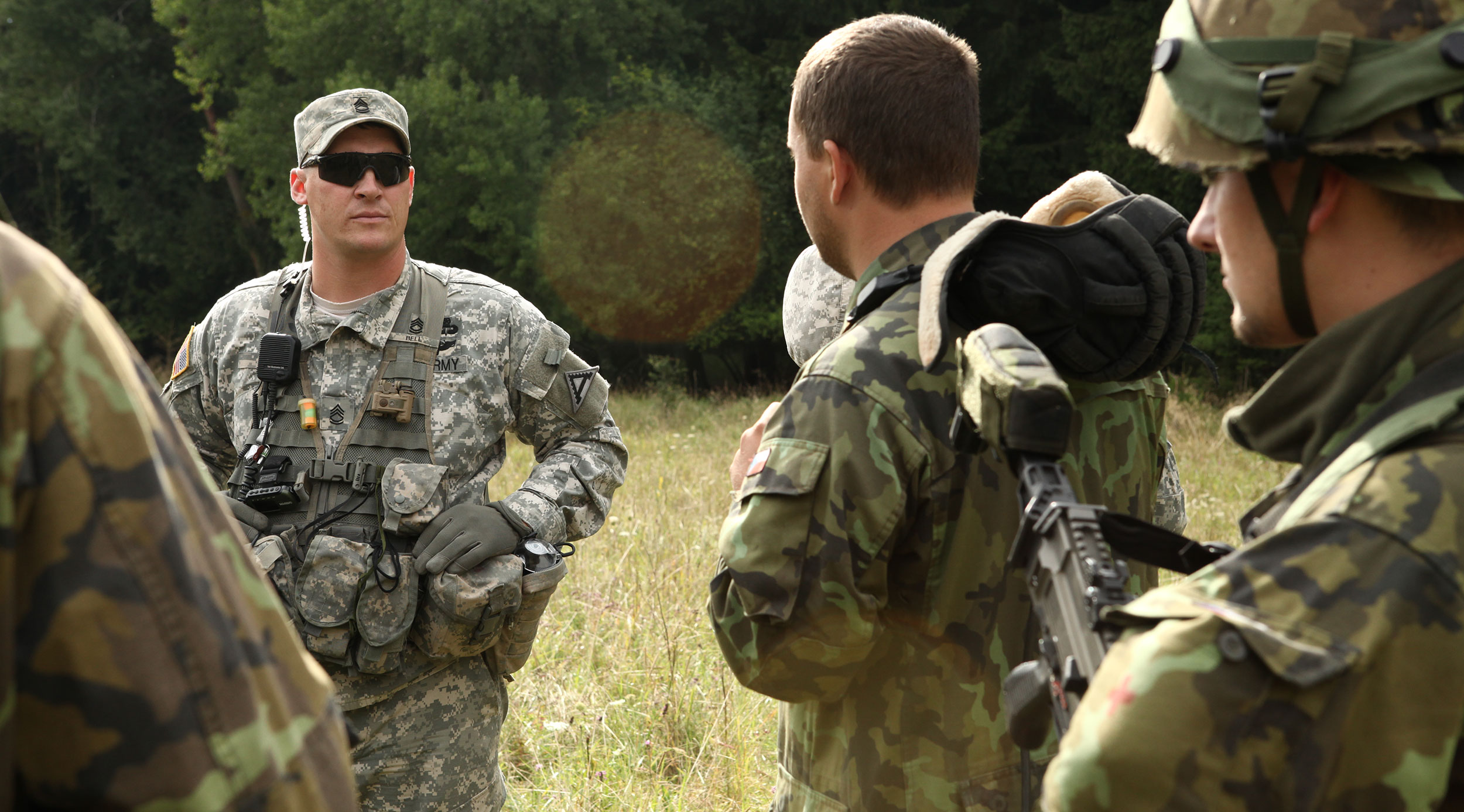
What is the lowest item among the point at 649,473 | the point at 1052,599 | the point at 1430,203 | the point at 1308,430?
the point at 649,473

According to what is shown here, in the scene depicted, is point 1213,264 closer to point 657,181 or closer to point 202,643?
point 657,181

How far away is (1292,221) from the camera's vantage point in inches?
49.3

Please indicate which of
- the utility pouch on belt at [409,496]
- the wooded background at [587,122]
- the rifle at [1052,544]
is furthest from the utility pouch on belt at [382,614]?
the wooded background at [587,122]

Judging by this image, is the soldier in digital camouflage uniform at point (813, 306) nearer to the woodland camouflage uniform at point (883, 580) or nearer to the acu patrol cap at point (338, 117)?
the woodland camouflage uniform at point (883, 580)

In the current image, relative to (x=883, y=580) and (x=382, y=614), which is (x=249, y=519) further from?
(x=883, y=580)

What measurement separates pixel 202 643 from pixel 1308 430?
113cm

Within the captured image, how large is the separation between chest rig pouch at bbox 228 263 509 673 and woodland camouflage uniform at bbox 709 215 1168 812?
4.27 ft

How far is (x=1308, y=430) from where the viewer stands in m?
1.27

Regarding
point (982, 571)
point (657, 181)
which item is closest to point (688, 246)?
point (657, 181)

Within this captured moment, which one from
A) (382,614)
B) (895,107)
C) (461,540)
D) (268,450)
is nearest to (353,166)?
(268,450)

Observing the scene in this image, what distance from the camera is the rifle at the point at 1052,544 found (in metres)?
1.24

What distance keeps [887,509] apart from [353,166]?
214cm

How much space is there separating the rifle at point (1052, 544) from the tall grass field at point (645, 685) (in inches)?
96.3

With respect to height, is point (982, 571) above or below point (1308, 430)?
below
